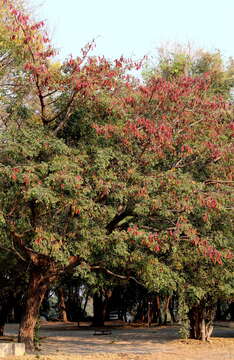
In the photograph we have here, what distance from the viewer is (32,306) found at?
1675cm

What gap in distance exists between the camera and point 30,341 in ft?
53.9

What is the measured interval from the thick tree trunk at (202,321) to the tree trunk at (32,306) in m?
7.56

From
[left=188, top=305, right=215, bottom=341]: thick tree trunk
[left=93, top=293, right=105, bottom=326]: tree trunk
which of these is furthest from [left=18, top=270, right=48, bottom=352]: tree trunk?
[left=93, top=293, right=105, bottom=326]: tree trunk

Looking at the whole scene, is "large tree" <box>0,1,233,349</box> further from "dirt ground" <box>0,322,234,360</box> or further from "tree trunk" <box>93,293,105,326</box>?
"tree trunk" <box>93,293,105,326</box>

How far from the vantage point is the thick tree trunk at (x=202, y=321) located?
21625 mm

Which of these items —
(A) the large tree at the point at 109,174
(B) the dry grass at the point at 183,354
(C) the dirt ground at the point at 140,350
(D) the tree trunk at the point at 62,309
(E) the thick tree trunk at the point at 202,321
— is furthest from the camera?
(D) the tree trunk at the point at 62,309

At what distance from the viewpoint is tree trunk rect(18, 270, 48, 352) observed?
16594 mm

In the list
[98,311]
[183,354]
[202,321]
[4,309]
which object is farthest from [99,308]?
[183,354]

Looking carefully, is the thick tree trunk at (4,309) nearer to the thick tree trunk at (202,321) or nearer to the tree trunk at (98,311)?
the thick tree trunk at (202,321)

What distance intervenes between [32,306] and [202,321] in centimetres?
A: 805

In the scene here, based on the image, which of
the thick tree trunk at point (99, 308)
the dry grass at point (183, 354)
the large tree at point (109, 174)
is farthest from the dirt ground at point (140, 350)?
the thick tree trunk at point (99, 308)

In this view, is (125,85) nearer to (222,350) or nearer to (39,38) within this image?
(39,38)

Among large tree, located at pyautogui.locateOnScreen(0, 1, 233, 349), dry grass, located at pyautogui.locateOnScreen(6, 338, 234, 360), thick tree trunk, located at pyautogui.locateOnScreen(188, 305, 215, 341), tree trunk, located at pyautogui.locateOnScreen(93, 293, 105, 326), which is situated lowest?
dry grass, located at pyautogui.locateOnScreen(6, 338, 234, 360)

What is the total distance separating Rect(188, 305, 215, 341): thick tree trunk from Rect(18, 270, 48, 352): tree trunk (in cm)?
756
